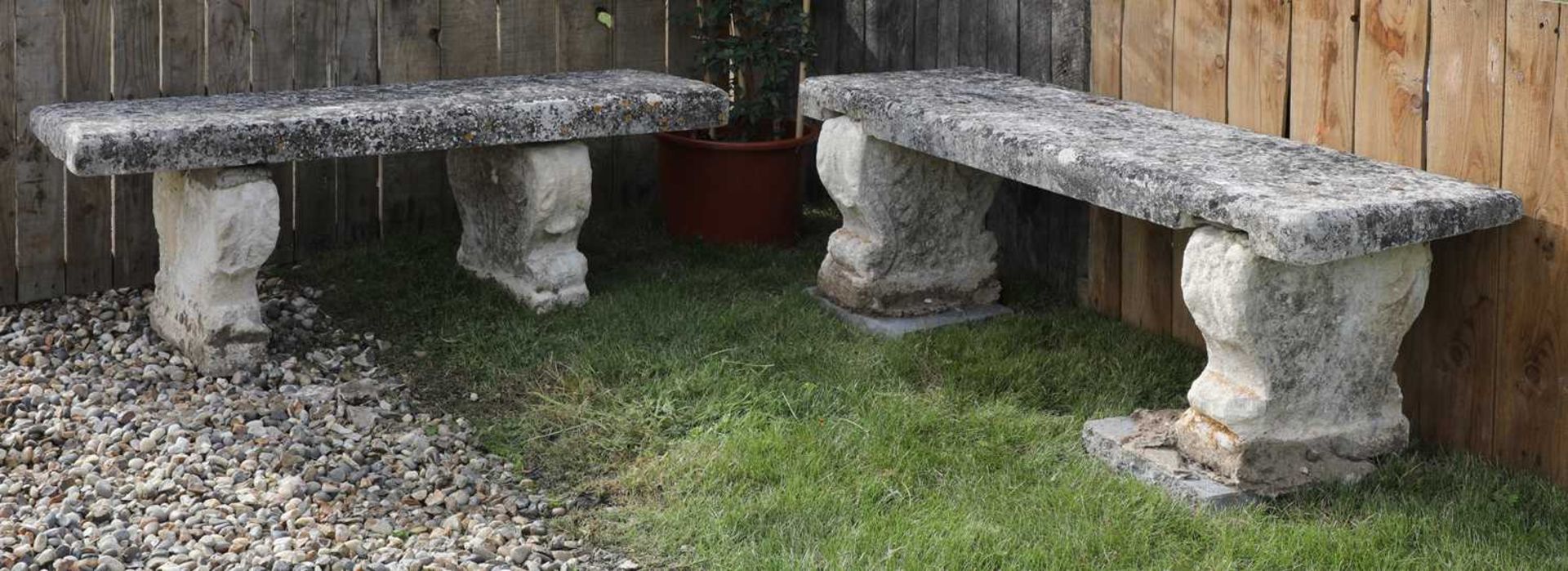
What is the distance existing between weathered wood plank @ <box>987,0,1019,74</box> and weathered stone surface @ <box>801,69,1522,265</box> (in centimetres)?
23

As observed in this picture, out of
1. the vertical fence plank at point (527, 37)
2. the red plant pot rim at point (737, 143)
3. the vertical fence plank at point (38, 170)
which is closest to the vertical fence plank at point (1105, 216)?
the red plant pot rim at point (737, 143)

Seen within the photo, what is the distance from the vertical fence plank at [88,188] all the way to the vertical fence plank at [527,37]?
132cm

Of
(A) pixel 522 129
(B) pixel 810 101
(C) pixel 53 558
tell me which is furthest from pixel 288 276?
(C) pixel 53 558

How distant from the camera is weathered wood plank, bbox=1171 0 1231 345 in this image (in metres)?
4.93

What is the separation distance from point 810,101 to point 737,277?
0.71 meters

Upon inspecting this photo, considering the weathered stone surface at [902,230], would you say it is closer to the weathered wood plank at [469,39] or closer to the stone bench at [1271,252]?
the stone bench at [1271,252]

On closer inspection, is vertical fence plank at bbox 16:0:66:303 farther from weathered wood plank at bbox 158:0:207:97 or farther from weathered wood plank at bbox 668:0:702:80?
weathered wood plank at bbox 668:0:702:80

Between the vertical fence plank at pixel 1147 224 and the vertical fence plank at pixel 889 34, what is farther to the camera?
the vertical fence plank at pixel 889 34

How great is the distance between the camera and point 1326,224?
380cm

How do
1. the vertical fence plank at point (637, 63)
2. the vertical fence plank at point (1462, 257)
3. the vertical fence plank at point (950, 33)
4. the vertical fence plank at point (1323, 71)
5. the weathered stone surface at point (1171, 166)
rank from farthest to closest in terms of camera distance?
1. the vertical fence plank at point (637, 63)
2. the vertical fence plank at point (950, 33)
3. the vertical fence plank at point (1323, 71)
4. the vertical fence plank at point (1462, 257)
5. the weathered stone surface at point (1171, 166)

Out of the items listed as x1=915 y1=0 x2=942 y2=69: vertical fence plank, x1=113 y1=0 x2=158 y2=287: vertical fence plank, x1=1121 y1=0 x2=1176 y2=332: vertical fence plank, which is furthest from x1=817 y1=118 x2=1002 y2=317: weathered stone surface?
x1=113 y1=0 x2=158 y2=287: vertical fence plank

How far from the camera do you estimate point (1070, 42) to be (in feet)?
18.2

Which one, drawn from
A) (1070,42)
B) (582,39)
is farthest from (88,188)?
(1070,42)

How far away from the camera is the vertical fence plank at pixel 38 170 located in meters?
5.63
